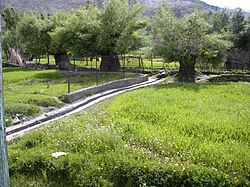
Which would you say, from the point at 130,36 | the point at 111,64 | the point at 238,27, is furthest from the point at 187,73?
the point at 238,27

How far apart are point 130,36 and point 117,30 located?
1.03m

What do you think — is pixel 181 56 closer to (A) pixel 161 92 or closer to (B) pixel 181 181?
(A) pixel 161 92

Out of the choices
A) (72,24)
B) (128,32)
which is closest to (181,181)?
(128,32)

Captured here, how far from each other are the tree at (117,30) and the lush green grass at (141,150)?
11.5 metres

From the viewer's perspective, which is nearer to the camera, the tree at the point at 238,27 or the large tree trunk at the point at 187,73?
the large tree trunk at the point at 187,73

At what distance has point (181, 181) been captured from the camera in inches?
178

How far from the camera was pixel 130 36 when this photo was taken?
18797 mm

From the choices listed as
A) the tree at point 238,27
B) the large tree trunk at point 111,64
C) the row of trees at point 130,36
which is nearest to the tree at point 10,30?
the row of trees at point 130,36

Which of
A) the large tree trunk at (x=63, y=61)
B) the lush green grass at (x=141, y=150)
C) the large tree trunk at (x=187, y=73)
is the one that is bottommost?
the lush green grass at (x=141, y=150)

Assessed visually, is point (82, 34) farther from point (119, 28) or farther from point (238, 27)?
point (238, 27)

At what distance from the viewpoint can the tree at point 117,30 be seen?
18.6 m

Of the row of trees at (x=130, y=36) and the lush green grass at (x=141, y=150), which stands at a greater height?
the row of trees at (x=130, y=36)

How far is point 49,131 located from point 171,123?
2940mm

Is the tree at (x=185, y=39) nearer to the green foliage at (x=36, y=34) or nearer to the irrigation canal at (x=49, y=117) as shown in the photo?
the irrigation canal at (x=49, y=117)
